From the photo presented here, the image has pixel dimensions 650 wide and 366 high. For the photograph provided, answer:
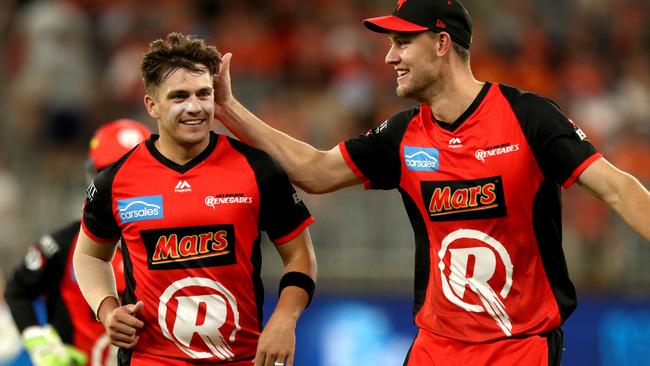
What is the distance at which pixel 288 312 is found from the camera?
18.7ft

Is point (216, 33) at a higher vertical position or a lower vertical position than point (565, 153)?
higher

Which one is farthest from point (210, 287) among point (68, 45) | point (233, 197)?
point (68, 45)

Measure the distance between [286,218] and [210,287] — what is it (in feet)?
1.62

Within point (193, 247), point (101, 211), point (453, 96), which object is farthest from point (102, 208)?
point (453, 96)

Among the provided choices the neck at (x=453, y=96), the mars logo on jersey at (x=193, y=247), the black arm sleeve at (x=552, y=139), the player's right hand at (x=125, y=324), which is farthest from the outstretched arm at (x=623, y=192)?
the player's right hand at (x=125, y=324)

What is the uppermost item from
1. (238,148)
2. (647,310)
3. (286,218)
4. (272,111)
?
(272,111)

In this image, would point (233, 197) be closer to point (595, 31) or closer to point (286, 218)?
point (286, 218)

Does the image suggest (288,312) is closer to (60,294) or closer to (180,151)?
(180,151)

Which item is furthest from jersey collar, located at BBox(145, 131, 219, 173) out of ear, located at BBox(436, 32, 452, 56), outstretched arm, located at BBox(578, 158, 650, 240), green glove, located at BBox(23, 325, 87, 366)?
outstretched arm, located at BBox(578, 158, 650, 240)

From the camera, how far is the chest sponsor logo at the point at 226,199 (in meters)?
5.71

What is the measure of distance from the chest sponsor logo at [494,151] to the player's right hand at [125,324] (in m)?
1.71

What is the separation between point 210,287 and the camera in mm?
5688

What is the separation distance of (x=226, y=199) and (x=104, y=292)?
2.58 ft

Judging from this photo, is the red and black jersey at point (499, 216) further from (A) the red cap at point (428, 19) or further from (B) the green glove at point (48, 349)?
(B) the green glove at point (48, 349)
